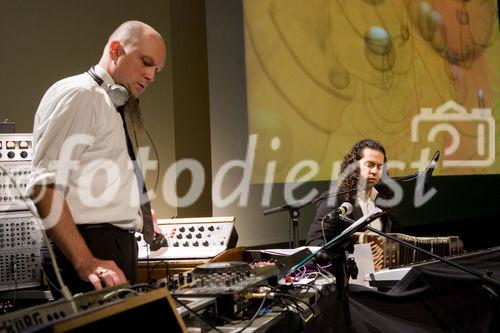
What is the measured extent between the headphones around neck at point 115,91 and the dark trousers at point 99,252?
1.40 feet

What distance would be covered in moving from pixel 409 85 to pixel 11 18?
10.4 feet

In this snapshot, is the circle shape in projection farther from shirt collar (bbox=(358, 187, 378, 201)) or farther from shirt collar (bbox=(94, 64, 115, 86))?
shirt collar (bbox=(94, 64, 115, 86))

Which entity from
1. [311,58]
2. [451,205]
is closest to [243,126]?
[311,58]

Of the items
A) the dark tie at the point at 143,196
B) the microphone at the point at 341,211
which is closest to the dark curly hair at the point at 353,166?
the microphone at the point at 341,211

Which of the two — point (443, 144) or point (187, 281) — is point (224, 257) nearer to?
point (187, 281)

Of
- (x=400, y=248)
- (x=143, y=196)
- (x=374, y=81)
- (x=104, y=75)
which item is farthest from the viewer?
(x=374, y=81)

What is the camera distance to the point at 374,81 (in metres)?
4.67

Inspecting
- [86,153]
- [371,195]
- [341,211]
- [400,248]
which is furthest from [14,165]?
[371,195]

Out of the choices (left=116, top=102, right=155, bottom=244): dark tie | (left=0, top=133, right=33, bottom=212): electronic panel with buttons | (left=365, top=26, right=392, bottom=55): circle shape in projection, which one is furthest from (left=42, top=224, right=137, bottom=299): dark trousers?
(left=365, top=26, right=392, bottom=55): circle shape in projection

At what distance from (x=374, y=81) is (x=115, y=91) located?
309 cm

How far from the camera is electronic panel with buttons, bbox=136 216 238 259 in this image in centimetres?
273

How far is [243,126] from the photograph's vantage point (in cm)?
379

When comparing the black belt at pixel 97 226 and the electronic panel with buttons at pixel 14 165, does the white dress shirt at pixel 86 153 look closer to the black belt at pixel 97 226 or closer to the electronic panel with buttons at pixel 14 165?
the black belt at pixel 97 226

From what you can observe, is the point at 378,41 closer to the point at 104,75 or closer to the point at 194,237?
the point at 194,237
